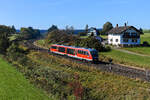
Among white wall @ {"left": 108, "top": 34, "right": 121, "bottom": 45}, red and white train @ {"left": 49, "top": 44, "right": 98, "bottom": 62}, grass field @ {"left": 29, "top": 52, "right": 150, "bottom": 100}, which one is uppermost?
white wall @ {"left": 108, "top": 34, "right": 121, "bottom": 45}

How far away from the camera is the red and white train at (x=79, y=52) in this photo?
32.0 m

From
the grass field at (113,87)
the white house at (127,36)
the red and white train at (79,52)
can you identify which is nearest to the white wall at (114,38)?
the white house at (127,36)

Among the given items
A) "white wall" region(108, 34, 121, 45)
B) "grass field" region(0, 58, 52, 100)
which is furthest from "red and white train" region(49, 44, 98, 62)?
"white wall" region(108, 34, 121, 45)

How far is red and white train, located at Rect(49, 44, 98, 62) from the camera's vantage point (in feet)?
105

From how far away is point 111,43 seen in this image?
2635 inches

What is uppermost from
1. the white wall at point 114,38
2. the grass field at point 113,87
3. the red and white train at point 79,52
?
the white wall at point 114,38

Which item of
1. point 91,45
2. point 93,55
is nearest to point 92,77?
point 93,55

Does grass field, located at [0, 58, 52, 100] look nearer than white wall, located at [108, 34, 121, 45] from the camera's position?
Yes

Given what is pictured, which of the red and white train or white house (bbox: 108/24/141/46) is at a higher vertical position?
white house (bbox: 108/24/141/46)

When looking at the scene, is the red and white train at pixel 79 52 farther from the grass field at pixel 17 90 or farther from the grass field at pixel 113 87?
the grass field at pixel 17 90

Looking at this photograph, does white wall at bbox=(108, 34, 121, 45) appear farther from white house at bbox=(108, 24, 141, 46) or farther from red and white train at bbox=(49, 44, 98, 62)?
red and white train at bbox=(49, 44, 98, 62)

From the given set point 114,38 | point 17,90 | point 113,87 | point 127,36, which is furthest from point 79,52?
point 114,38

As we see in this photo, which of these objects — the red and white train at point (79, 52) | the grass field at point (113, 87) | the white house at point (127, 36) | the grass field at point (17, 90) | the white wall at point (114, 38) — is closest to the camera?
the grass field at point (17, 90)

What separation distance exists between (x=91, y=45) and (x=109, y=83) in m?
29.5
